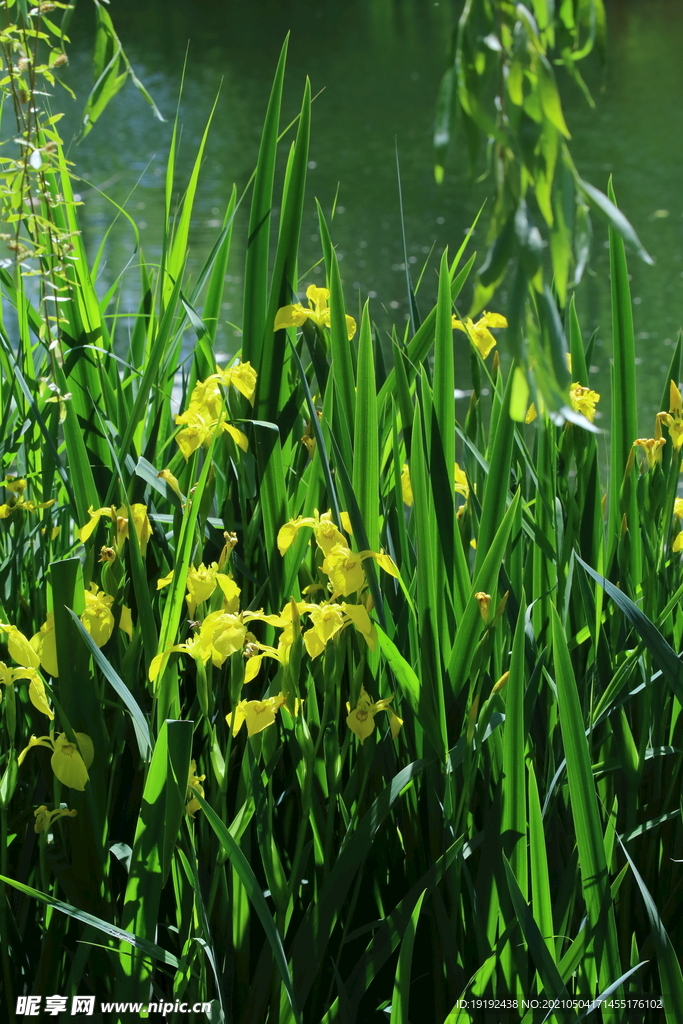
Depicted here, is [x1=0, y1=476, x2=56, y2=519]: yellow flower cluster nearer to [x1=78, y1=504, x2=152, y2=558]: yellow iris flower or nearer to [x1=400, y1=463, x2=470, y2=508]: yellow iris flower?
[x1=78, y1=504, x2=152, y2=558]: yellow iris flower

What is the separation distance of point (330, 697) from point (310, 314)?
396 millimetres

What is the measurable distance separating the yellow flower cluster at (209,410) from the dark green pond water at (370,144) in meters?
0.36

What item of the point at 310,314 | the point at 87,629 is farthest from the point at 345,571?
the point at 310,314

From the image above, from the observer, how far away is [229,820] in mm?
774

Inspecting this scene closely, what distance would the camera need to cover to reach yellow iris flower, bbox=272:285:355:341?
83cm

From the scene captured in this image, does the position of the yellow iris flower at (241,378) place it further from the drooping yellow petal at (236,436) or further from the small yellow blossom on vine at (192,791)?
the small yellow blossom on vine at (192,791)

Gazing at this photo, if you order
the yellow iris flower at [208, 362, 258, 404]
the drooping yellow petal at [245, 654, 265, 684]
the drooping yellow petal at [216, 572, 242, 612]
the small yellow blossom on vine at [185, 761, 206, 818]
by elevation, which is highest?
the yellow iris flower at [208, 362, 258, 404]

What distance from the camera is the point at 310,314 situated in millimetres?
853

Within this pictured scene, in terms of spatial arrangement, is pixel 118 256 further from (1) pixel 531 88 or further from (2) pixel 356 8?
(2) pixel 356 8

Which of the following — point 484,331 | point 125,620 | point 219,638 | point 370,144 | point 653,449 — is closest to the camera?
point 219,638

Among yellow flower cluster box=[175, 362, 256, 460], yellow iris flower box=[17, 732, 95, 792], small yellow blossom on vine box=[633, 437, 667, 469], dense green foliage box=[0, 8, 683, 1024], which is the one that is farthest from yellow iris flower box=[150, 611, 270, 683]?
small yellow blossom on vine box=[633, 437, 667, 469]

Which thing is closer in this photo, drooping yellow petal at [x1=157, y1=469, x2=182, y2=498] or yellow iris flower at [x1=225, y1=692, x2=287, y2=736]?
yellow iris flower at [x1=225, y1=692, x2=287, y2=736]

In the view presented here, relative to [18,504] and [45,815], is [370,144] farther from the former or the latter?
[45,815]

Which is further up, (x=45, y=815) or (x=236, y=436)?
(x=236, y=436)
